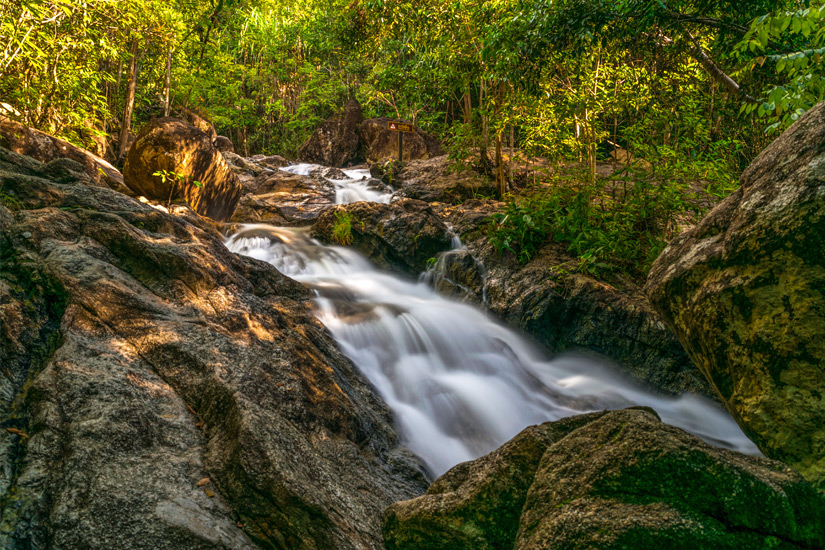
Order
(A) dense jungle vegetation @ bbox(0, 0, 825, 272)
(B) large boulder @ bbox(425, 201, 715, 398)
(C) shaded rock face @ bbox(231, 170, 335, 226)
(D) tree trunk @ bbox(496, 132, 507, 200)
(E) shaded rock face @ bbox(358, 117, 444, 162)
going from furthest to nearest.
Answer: (E) shaded rock face @ bbox(358, 117, 444, 162) < (C) shaded rock face @ bbox(231, 170, 335, 226) < (D) tree trunk @ bbox(496, 132, 507, 200) < (B) large boulder @ bbox(425, 201, 715, 398) < (A) dense jungle vegetation @ bbox(0, 0, 825, 272)

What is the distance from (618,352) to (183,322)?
5.54 m

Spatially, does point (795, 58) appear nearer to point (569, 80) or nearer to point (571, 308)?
point (571, 308)

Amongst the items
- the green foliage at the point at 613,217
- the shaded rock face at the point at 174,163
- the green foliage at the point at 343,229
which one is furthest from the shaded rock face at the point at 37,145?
the green foliage at the point at 613,217

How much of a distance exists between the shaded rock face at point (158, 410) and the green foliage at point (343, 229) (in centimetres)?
532

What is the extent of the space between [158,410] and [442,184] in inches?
412

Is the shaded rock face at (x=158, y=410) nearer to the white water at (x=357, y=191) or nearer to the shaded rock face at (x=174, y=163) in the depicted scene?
the shaded rock face at (x=174, y=163)

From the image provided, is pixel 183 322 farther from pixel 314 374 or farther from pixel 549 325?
pixel 549 325

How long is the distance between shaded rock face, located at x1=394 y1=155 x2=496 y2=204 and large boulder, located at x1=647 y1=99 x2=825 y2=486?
8366 mm

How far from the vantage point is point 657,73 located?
316 inches

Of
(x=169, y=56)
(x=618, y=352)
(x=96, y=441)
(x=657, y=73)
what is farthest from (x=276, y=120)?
(x=96, y=441)

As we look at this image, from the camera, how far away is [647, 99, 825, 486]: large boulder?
86.1 inches

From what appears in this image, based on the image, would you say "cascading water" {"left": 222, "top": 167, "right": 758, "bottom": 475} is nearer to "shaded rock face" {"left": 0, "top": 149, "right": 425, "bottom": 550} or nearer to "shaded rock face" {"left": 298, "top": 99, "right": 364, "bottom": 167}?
"shaded rock face" {"left": 0, "top": 149, "right": 425, "bottom": 550}

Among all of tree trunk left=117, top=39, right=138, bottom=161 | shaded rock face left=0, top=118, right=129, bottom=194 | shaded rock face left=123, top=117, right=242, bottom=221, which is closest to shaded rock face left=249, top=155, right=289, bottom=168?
tree trunk left=117, top=39, right=138, bottom=161

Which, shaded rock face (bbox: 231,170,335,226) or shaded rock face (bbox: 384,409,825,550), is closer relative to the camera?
shaded rock face (bbox: 384,409,825,550)
